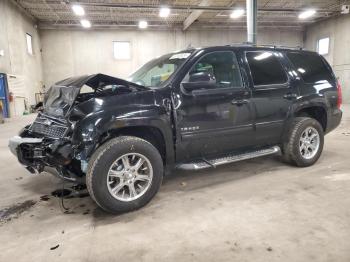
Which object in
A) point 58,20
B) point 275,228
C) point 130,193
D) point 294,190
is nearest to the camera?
point 275,228

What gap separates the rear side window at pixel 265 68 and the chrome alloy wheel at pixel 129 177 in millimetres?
1726

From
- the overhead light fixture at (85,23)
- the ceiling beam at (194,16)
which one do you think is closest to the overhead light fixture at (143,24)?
the ceiling beam at (194,16)

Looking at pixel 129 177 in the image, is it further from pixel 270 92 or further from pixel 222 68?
pixel 270 92

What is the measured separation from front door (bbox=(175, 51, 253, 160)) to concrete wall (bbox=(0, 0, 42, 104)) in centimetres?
1104

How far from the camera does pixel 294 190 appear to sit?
3150mm

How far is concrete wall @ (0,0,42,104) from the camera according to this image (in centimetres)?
1150

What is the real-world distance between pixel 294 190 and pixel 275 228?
980 millimetres

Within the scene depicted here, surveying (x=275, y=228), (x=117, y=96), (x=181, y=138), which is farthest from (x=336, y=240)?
(x=117, y=96)

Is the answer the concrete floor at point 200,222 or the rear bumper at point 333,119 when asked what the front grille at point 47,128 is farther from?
the rear bumper at point 333,119

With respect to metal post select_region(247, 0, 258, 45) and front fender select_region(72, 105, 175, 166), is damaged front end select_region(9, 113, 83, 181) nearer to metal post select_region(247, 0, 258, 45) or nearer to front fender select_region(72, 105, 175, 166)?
front fender select_region(72, 105, 175, 166)

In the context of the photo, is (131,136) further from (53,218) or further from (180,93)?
(53,218)

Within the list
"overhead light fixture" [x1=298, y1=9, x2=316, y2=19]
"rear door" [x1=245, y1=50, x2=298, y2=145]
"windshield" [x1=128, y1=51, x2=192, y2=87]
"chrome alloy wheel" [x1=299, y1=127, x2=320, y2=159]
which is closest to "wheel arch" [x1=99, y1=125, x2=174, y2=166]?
"windshield" [x1=128, y1=51, x2=192, y2=87]

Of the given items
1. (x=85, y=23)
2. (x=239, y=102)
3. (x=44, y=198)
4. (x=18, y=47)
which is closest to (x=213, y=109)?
(x=239, y=102)

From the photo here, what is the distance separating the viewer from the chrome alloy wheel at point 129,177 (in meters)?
2.65
